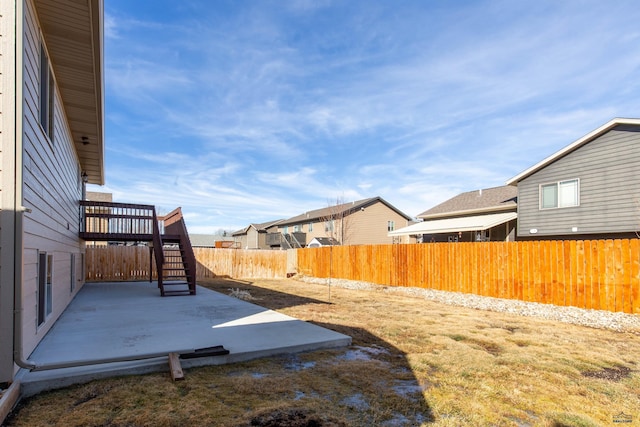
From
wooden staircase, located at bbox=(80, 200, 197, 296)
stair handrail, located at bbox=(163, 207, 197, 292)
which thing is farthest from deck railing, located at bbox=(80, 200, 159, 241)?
stair handrail, located at bbox=(163, 207, 197, 292)

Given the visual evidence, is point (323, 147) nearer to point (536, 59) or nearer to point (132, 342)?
point (536, 59)

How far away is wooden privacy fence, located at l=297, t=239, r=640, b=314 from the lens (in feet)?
25.9

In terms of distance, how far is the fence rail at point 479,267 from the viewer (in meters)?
8.02

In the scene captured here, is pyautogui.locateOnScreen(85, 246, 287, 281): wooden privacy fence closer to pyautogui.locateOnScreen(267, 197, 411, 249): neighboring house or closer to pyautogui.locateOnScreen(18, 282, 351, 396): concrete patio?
pyautogui.locateOnScreen(18, 282, 351, 396): concrete patio

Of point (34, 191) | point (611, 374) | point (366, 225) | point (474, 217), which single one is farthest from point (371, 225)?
point (34, 191)

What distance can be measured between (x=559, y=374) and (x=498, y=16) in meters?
9.52

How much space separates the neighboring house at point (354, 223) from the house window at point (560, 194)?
1520cm

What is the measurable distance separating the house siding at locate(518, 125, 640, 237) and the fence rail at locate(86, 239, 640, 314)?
4.42 meters

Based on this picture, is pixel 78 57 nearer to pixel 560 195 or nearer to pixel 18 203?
pixel 18 203

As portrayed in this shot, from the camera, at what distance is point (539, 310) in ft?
28.4

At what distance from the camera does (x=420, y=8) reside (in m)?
10.8

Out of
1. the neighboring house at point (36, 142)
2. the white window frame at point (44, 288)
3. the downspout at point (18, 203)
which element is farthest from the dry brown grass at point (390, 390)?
the white window frame at point (44, 288)

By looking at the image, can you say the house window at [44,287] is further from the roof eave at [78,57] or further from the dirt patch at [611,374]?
the dirt patch at [611,374]

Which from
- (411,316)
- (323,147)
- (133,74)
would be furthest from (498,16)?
(323,147)
